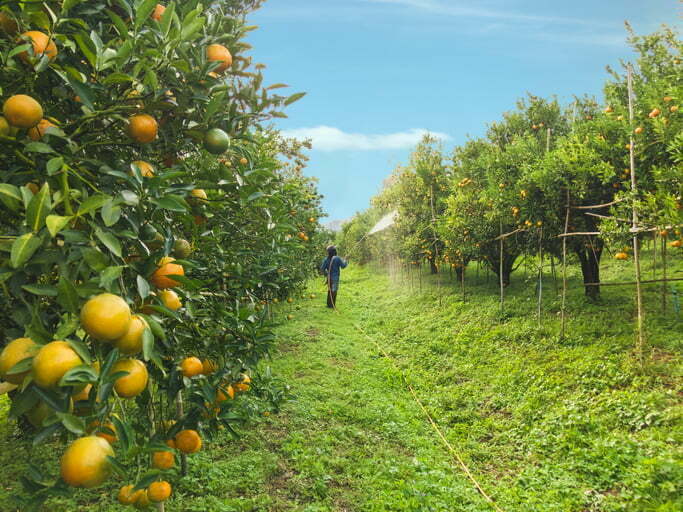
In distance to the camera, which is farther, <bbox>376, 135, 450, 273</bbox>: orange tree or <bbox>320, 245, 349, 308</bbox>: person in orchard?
<bbox>376, 135, 450, 273</bbox>: orange tree

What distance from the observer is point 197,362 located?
175 centimetres

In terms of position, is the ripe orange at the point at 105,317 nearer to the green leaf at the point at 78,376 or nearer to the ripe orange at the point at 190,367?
the green leaf at the point at 78,376

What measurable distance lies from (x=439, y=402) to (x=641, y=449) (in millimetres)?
2003

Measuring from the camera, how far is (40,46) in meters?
1.22

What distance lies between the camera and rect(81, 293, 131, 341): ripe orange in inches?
37.2

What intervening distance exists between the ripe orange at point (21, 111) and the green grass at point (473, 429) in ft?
3.00

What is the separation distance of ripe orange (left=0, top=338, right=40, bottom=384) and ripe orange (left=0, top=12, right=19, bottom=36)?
0.91 metres

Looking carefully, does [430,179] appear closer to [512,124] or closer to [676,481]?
[512,124]

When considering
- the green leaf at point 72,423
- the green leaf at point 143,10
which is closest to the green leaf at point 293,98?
the green leaf at point 143,10

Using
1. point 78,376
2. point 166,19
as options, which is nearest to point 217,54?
point 166,19

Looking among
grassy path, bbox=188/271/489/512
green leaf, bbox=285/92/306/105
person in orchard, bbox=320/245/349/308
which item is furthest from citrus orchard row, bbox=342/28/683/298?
green leaf, bbox=285/92/306/105

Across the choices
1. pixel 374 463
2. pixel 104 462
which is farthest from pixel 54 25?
pixel 374 463

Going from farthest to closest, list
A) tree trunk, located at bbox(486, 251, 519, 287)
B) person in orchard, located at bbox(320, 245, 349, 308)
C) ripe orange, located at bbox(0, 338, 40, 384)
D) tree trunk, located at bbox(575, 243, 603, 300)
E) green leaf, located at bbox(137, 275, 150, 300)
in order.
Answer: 1. person in orchard, located at bbox(320, 245, 349, 308)
2. tree trunk, located at bbox(486, 251, 519, 287)
3. tree trunk, located at bbox(575, 243, 603, 300)
4. green leaf, located at bbox(137, 275, 150, 300)
5. ripe orange, located at bbox(0, 338, 40, 384)

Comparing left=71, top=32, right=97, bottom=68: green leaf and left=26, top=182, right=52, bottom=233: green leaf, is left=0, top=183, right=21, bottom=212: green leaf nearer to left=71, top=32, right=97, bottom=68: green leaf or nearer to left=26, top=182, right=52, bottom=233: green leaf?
left=26, top=182, right=52, bottom=233: green leaf
